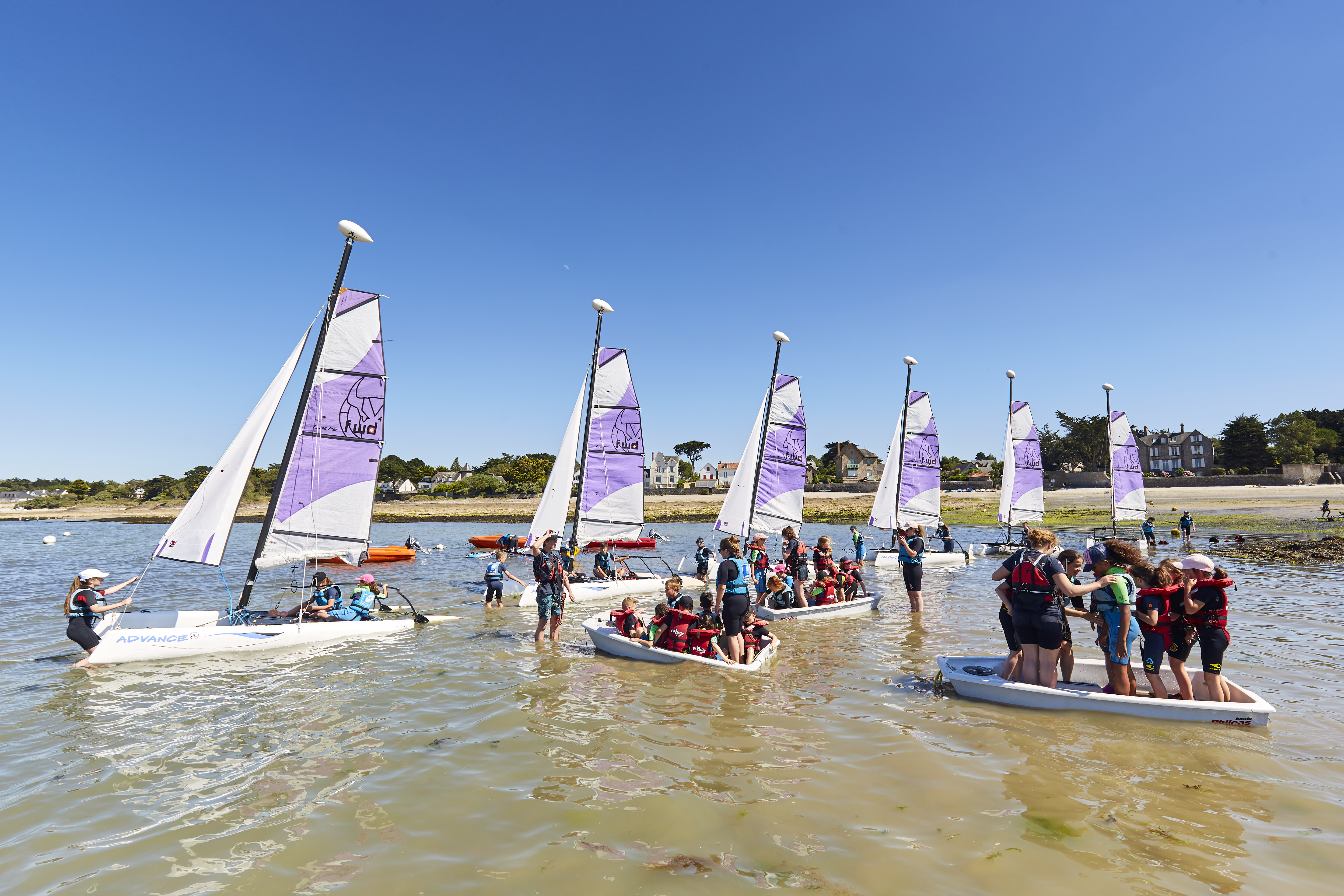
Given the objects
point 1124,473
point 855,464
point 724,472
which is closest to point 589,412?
point 1124,473

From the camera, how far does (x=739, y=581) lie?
9.77 meters

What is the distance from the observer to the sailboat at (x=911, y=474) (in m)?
28.0

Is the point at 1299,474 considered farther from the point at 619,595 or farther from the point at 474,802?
the point at 474,802

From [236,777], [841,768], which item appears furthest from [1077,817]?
[236,777]

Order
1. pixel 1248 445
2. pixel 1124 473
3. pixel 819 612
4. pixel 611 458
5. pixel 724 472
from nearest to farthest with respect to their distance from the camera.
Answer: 1. pixel 819 612
2. pixel 611 458
3. pixel 1124 473
4. pixel 1248 445
5. pixel 724 472

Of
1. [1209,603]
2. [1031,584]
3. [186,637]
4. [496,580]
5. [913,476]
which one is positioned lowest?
[186,637]

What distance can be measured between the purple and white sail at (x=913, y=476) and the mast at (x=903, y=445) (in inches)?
1.2

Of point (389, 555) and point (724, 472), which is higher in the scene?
point (724, 472)

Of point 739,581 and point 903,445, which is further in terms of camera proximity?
point 903,445

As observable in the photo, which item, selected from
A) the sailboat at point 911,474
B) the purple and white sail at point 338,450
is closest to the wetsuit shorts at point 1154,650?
the purple and white sail at point 338,450

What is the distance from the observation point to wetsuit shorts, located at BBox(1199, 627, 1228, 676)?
23.6 feet

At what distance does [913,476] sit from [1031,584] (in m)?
21.6

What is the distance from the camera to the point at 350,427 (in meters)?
13.8

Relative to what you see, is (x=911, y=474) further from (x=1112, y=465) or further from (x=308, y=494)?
(x=308, y=494)
